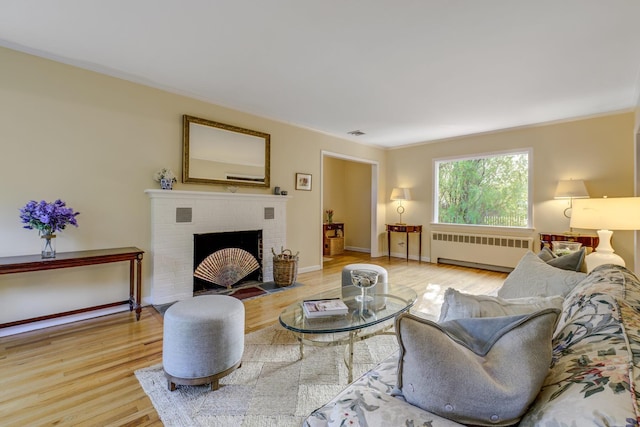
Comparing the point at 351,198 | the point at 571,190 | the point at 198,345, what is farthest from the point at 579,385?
the point at 351,198

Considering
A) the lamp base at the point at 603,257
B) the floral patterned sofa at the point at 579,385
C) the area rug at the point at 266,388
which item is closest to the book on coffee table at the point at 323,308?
the area rug at the point at 266,388

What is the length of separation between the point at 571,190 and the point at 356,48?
384 cm

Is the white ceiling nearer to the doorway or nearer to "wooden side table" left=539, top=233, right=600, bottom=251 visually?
"wooden side table" left=539, top=233, right=600, bottom=251

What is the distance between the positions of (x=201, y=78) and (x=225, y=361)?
282 cm

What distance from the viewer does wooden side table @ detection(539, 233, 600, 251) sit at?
4.05 metres

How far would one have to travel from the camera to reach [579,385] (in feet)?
2.16

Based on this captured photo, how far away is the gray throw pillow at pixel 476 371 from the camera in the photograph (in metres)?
0.71

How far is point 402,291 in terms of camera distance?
259 cm

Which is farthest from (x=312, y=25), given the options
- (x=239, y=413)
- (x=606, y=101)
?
(x=606, y=101)

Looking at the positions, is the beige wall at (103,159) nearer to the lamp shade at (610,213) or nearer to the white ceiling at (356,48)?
the white ceiling at (356,48)

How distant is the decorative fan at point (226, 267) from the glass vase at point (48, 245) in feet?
4.54

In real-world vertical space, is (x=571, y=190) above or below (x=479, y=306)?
above

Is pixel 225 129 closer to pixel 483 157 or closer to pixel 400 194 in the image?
pixel 400 194

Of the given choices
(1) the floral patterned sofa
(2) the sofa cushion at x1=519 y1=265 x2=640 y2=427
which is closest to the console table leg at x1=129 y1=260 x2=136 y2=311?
(1) the floral patterned sofa
